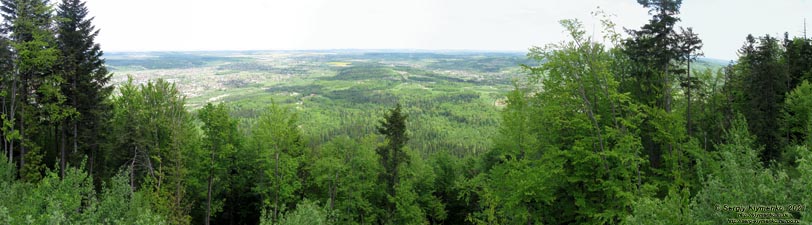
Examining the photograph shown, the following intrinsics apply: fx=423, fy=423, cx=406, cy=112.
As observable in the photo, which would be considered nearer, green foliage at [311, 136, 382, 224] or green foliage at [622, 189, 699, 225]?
green foliage at [622, 189, 699, 225]

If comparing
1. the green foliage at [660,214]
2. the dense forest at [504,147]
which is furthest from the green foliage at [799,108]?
the green foliage at [660,214]

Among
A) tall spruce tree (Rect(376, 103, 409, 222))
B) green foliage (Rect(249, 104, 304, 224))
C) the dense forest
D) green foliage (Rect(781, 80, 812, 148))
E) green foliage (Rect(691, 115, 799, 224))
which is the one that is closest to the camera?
green foliage (Rect(691, 115, 799, 224))

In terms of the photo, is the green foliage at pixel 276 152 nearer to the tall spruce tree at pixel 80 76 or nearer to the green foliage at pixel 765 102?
the tall spruce tree at pixel 80 76

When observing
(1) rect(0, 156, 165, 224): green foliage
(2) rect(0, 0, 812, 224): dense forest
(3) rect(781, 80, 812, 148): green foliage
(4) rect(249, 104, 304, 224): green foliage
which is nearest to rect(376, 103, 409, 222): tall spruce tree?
(2) rect(0, 0, 812, 224): dense forest

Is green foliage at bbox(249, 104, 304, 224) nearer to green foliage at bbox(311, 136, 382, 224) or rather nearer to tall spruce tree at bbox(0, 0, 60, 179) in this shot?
green foliage at bbox(311, 136, 382, 224)

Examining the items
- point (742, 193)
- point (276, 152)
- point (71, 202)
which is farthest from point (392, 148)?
point (742, 193)

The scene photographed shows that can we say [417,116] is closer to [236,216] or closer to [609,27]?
[236,216]

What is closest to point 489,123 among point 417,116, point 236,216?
point 417,116
